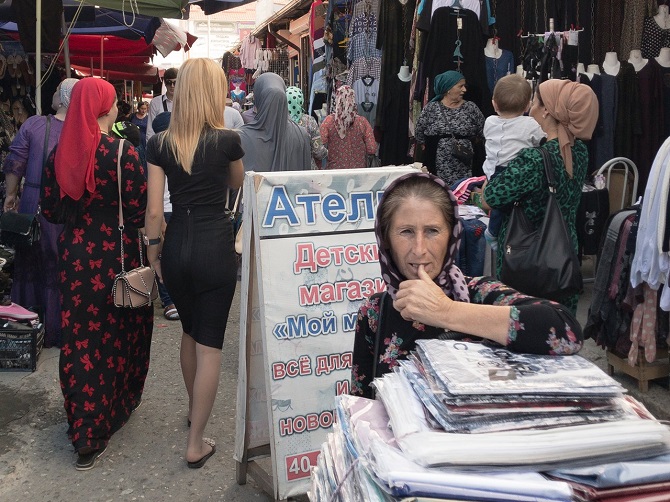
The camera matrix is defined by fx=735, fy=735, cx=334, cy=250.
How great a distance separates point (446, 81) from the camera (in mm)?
6746

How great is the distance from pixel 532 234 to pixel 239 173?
1.60 meters

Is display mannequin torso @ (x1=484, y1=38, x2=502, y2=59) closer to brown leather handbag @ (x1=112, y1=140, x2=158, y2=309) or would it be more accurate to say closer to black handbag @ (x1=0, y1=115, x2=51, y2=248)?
black handbag @ (x1=0, y1=115, x2=51, y2=248)

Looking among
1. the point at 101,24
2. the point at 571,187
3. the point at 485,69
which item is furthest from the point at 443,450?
the point at 101,24

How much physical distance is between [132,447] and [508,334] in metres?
3.21

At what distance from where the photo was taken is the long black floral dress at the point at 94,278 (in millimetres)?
4027

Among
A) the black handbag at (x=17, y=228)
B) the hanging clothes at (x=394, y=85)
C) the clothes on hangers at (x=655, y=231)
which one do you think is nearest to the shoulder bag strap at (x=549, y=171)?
the clothes on hangers at (x=655, y=231)

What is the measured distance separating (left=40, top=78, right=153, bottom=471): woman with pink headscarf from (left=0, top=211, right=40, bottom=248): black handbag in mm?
1452

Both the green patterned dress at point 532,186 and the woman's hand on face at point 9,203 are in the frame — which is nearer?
the green patterned dress at point 532,186

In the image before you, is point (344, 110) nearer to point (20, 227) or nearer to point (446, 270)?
point (20, 227)

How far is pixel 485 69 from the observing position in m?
7.45

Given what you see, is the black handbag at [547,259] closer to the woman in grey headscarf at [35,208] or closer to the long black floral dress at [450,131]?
the long black floral dress at [450,131]

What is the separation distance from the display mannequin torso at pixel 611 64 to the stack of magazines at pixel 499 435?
643 centimetres

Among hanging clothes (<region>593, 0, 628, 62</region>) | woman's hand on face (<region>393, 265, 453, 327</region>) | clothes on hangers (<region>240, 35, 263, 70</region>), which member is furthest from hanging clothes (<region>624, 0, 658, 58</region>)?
clothes on hangers (<region>240, 35, 263, 70</region>)

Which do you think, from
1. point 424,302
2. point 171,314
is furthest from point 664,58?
point 424,302
